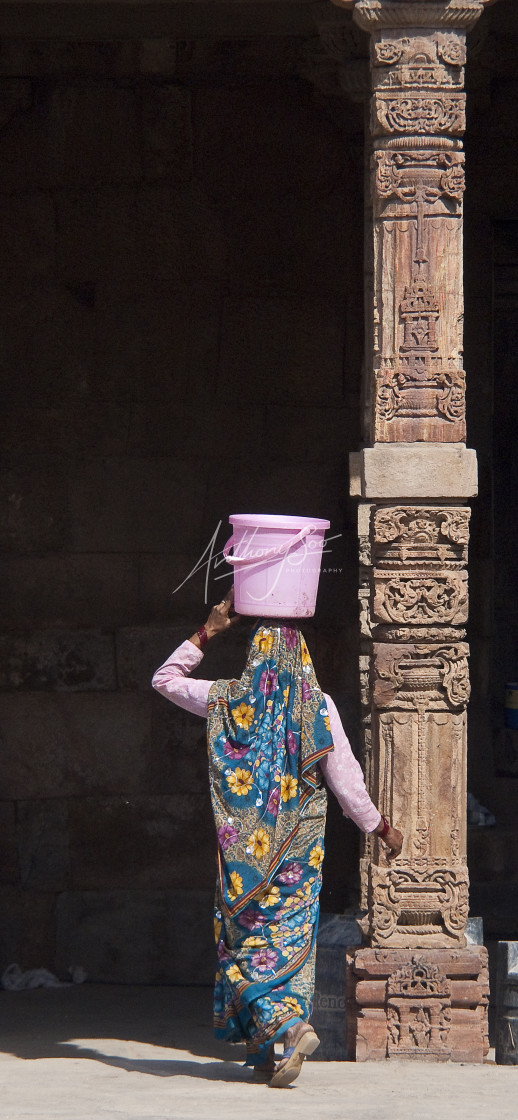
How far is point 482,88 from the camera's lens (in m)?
7.43

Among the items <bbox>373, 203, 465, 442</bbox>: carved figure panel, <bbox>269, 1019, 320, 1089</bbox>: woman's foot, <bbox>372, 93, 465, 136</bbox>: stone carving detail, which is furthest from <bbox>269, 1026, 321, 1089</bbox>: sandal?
<bbox>372, 93, 465, 136</bbox>: stone carving detail

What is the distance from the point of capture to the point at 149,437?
7.58 meters

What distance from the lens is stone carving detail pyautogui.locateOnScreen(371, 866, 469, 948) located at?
17.6 ft

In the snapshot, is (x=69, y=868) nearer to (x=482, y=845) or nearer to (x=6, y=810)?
(x=6, y=810)

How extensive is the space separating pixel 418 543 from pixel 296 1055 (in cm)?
171

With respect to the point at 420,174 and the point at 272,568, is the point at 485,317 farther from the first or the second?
the point at 272,568

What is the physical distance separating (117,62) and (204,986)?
4417 millimetres

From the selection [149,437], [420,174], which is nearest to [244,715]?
[420,174]

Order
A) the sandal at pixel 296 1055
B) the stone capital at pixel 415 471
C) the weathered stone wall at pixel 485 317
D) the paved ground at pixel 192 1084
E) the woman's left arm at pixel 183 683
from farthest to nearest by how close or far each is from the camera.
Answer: the weathered stone wall at pixel 485 317
the stone capital at pixel 415 471
the woman's left arm at pixel 183 683
the sandal at pixel 296 1055
the paved ground at pixel 192 1084

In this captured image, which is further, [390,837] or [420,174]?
[420,174]

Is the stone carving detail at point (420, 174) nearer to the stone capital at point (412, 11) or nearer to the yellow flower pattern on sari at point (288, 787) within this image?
the stone capital at point (412, 11)

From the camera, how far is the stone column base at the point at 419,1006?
5.36 m

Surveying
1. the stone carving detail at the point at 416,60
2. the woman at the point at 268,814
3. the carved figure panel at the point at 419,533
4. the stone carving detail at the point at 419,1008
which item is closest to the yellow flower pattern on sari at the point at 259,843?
the woman at the point at 268,814

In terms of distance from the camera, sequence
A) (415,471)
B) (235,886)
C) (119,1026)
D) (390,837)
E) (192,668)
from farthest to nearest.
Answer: (119,1026) → (415,471) → (390,837) → (192,668) → (235,886)
